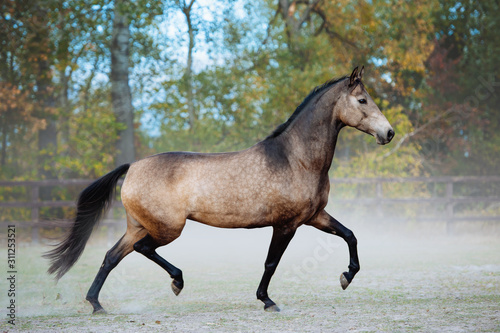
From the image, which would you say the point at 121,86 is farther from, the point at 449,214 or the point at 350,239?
the point at 350,239

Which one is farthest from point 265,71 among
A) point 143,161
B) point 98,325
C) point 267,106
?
point 98,325

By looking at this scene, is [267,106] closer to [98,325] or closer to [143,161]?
[143,161]

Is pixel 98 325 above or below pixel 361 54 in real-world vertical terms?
below

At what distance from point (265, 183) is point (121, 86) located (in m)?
8.76

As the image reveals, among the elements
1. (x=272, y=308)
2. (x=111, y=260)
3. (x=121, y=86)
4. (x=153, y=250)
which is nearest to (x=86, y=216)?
(x=111, y=260)

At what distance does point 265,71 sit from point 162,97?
3161 mm

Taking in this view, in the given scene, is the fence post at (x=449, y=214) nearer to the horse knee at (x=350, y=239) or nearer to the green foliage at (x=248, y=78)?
the green foliage at (x=248, y=78)

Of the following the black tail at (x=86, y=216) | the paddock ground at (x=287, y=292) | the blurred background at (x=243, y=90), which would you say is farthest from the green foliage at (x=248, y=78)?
the black tail at (x=86, y=216)

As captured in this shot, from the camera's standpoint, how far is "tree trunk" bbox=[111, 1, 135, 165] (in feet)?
40.5

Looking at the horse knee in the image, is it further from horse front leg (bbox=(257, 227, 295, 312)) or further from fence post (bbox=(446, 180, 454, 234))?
fence post (bbox=(446, 180, 454, 234))

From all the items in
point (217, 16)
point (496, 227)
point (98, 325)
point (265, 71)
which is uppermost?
point (217, 16)

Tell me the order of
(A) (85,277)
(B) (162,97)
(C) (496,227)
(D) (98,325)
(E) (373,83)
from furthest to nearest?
(E) (373,83) < (B) (162,97) < (C) (496,227) < (A) (85,277) < (D) (98,325)

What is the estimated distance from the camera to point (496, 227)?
43.9 ft

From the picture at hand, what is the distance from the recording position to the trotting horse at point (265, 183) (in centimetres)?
456
